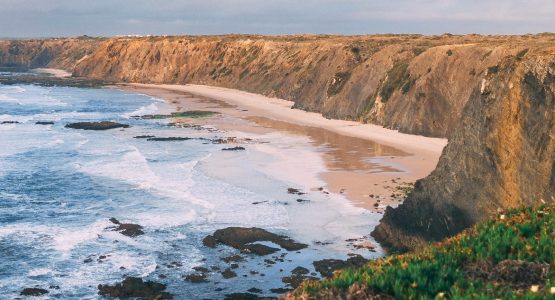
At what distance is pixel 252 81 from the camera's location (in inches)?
3942

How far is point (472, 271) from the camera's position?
8.38 meters

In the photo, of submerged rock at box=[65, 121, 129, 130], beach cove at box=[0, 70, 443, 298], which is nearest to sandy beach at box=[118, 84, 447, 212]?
beach cove at box=[0, 70, 443, 298]

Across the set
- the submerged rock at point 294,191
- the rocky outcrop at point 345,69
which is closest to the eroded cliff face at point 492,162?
the rocky outcrop at point 345,69

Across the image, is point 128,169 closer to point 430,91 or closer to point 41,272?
point 41,272

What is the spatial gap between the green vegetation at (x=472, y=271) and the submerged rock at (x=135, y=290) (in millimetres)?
10293

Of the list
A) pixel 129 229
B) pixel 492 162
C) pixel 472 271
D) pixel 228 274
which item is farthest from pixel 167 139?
pixel 472 271

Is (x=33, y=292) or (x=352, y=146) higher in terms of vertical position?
(x=352, y=146)

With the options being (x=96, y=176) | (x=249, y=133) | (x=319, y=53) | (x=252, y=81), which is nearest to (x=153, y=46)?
(x=252, y=81)

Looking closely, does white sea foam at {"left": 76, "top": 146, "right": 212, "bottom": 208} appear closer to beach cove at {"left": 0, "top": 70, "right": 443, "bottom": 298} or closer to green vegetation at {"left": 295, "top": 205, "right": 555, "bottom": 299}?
beach cove at {"left": 0, "top": 70, "right": 443, "bottom": 298}

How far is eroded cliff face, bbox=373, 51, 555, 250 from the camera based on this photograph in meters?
19.9

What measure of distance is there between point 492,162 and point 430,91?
30607 mm

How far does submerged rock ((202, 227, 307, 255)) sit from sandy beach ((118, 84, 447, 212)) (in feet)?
18.8

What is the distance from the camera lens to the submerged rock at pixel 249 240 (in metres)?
22.5

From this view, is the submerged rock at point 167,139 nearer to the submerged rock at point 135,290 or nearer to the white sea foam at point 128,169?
the white sea foam at point 128,169
